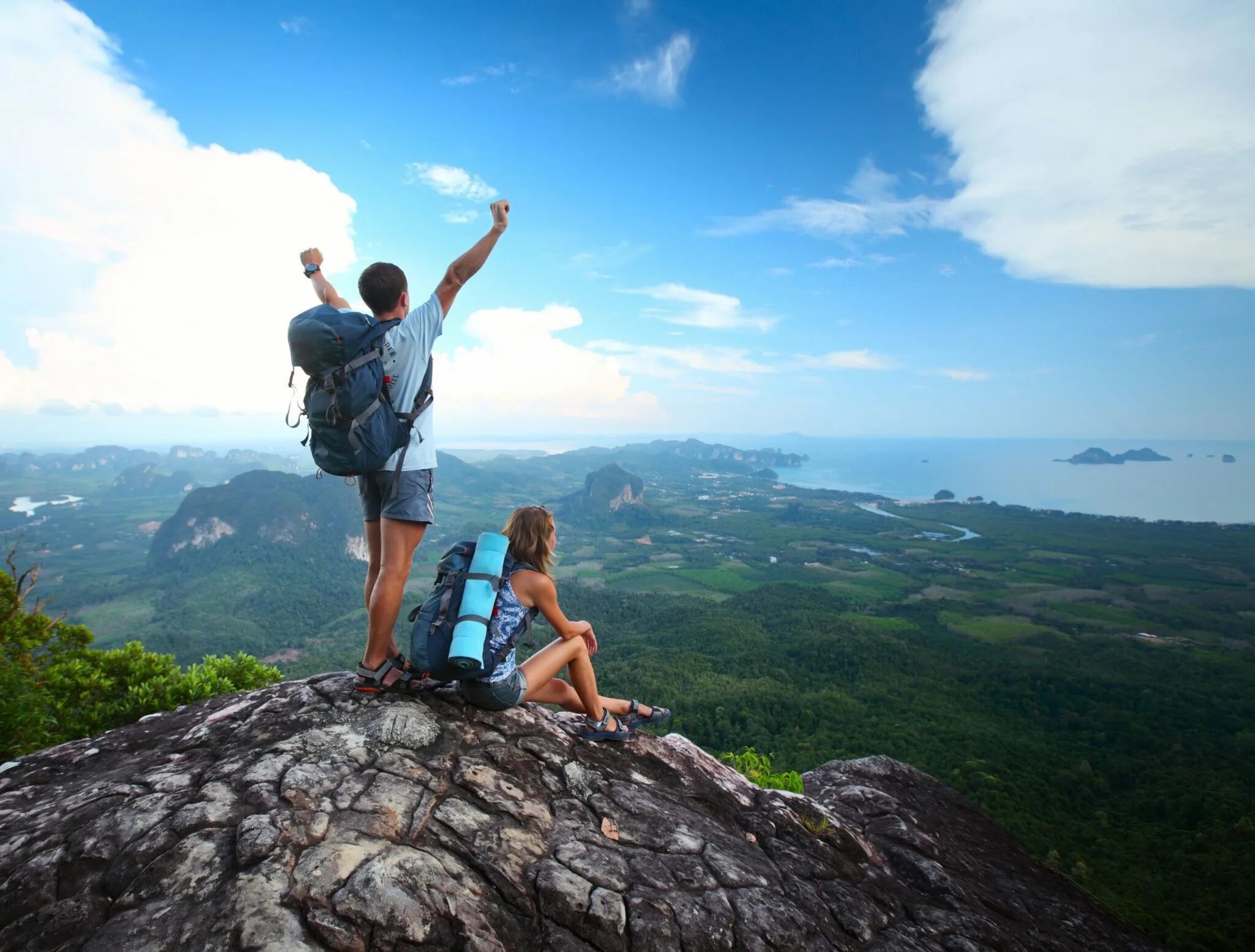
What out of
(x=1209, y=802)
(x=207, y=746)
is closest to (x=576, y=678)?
(x=207, y=746)

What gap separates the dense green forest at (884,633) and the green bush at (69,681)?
3.0 inches

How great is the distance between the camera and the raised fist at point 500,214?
4.34 metres

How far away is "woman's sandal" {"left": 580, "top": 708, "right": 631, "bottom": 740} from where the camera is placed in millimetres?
5332

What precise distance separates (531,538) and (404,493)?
3.67 ft

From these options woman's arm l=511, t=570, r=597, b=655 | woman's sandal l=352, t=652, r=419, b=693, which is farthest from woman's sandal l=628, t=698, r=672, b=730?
woman's sandal l=352, t=652, r=419, b=693

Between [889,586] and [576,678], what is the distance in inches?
3857

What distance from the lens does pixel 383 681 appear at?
4.67 m

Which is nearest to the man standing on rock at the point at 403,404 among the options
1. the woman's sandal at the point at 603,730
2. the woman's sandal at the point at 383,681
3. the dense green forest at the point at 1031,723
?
the woman's sandal at the point at 383,681

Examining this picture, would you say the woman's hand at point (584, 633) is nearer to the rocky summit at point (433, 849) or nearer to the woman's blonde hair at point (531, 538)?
the woman's blonde hair at point (531, 538)

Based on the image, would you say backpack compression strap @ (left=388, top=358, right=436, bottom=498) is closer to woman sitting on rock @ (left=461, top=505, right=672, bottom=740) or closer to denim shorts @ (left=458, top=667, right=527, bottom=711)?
woman sitting on rock @ (left=461, top=505, right=672, bottom=740)

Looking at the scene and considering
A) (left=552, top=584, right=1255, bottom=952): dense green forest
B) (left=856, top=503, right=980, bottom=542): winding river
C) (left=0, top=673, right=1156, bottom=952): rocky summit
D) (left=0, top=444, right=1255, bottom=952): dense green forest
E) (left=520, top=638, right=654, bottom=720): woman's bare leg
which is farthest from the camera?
(left=856, top=503, right=980, bottom=542): winding river

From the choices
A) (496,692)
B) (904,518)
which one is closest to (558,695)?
(496,692)

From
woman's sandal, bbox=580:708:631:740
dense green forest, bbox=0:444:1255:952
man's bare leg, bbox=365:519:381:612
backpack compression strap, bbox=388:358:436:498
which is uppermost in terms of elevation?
backpack compression strap, bbox=388:358:436:498

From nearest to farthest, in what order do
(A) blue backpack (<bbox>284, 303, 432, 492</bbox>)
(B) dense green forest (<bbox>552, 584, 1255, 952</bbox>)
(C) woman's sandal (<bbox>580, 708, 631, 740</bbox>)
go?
(A) blue backpack (<bbox>284, 303, 432, 492</bbox>)
(C) woman's sandal (<bbox>580, 708, 631, 740</bbox>)
(B) dense green forest (<bbox>552, 584, 1255, 952</bbox>)
